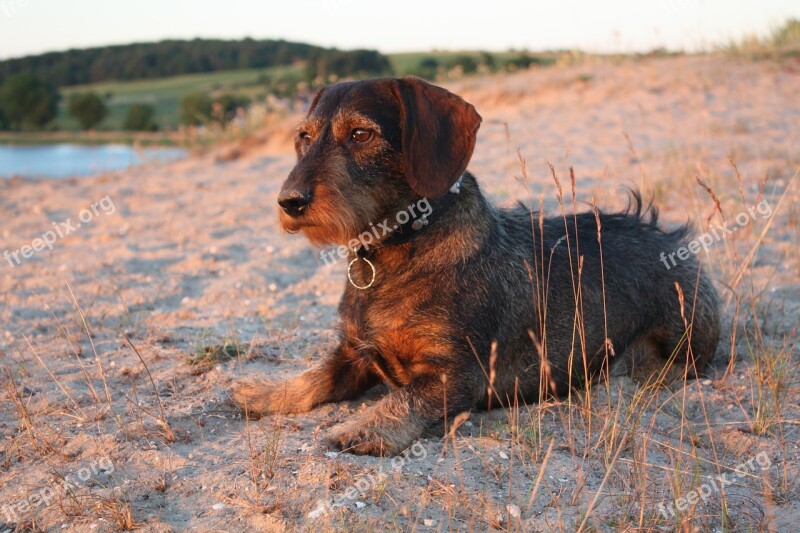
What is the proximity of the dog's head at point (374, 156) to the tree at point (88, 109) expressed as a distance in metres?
46.1

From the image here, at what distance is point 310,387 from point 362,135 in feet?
5.53

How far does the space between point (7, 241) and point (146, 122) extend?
32202 mm

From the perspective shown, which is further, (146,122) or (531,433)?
(146,122)

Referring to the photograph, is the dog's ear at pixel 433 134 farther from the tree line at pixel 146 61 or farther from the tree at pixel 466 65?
the tree line at pixel 146 61

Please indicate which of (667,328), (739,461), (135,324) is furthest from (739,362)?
(135,324)

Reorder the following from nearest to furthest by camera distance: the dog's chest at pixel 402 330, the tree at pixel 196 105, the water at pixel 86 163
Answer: the dog's chest at pixel 402 330 < the water at pixel 86 163 < the tree at pixel 196 105

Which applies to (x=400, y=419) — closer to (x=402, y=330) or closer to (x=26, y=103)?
(x=402, y=330)

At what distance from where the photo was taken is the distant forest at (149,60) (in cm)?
4278

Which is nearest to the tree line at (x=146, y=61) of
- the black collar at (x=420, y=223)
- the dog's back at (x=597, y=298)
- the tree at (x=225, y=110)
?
the tree at (x=225, y=110)

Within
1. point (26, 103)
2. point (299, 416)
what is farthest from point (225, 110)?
point (26, 103)

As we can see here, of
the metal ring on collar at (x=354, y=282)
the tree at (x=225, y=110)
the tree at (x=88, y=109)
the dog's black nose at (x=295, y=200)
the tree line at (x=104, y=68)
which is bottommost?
the metal ring on collar at (x=354, y=282)

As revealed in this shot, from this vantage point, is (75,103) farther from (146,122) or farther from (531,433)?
(531,433)

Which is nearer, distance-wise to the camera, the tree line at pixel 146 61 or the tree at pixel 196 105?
the tree at pixel 196 105

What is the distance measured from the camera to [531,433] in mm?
4113
